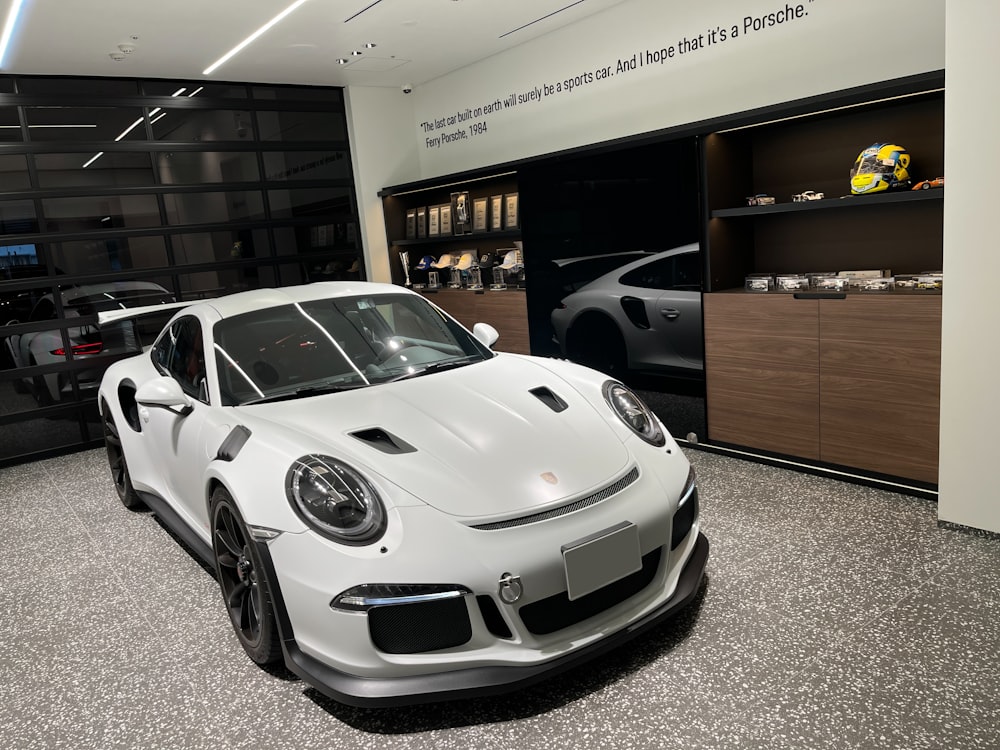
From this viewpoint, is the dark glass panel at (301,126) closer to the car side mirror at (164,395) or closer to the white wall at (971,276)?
the car side mirror at (164,395)

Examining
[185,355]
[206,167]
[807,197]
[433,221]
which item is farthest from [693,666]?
[206,167]

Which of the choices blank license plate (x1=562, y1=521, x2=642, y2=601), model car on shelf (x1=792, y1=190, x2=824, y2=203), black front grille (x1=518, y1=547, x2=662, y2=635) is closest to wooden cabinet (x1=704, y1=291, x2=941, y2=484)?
model car on shelf (x1=792, y1=190, x2=824, y2=203)

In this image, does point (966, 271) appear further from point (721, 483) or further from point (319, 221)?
point (319, 221)

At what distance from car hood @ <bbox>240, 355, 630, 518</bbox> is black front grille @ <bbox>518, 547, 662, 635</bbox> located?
26 cm

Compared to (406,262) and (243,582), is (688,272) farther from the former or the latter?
(406,262)

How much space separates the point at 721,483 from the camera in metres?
3.66

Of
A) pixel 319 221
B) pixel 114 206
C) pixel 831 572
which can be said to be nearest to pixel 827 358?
pixel 831 572

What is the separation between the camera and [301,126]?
6.60 metres

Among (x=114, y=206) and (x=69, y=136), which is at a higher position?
(x=69, y=136)

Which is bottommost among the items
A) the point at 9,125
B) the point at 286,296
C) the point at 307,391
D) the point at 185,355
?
the point at 307,391

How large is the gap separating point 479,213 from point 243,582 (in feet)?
13.6

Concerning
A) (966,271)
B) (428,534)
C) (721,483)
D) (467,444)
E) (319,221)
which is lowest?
(721,483)

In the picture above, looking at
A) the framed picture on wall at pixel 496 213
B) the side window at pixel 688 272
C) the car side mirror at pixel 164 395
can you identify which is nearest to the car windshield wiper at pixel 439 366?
the car side mirror at pixel 164 395

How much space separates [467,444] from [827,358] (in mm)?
2138
